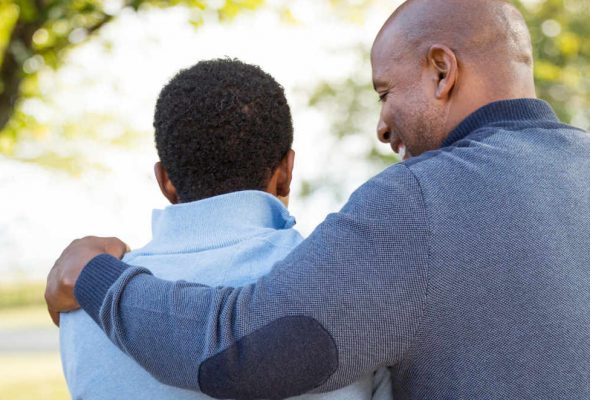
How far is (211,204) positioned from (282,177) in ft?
0.79

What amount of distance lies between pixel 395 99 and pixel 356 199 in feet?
1.98

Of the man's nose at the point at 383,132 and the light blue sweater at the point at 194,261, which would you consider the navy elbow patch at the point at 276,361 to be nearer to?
the light blue sweater at the point at 194,261

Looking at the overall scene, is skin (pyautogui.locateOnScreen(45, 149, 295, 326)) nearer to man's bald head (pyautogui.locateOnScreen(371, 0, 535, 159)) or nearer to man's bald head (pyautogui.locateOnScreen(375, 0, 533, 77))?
man's bald head (pyautogui.locateOnScreen(371, 0, 535, 159))

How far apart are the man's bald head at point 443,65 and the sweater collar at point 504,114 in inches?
1.7

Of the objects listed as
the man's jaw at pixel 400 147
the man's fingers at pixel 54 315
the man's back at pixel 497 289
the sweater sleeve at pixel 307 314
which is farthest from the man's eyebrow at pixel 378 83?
the man's fingers at pixel 54 315

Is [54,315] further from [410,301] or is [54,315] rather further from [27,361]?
[27,361]

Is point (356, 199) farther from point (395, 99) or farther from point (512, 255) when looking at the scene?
point (395, 99)

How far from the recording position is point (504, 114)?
2.45 m

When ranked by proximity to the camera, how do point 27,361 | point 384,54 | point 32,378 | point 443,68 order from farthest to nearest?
point 27,361 < point 32,378 < point 384,54 < point 443,68

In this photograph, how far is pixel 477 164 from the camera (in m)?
2.16

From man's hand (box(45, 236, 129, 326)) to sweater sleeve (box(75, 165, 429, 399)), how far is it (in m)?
0.21

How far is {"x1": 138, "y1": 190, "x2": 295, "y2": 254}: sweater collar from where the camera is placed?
7.31ft

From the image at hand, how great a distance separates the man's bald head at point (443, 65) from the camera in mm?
2508

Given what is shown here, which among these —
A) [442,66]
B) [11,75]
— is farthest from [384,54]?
[11,75]
